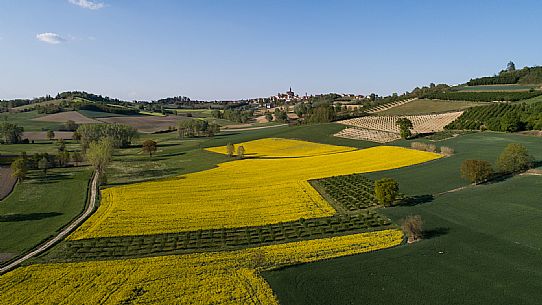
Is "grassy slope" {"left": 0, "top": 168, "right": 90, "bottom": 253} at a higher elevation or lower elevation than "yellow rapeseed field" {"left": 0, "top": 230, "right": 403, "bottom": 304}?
higher

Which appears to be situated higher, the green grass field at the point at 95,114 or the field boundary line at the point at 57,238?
the green grass field at the point at 95,114

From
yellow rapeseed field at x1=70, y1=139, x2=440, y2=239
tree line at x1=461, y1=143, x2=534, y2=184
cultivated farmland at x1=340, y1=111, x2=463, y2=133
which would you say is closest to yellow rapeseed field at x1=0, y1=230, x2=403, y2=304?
yellow rapeseed field at x1=70, y1=139, x2=440, y2=239

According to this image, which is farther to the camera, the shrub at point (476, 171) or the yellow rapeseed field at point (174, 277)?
the shrub at point (476, 171)

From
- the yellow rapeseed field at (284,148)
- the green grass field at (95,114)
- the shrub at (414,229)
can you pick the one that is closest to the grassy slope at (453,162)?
the shrub at (414,229)

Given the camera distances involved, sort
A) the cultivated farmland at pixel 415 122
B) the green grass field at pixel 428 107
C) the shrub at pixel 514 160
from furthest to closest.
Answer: the green grass field at pixel 428 107 < the cultivated farmland at pixel 415 122 < the shrub at pixel 514 160

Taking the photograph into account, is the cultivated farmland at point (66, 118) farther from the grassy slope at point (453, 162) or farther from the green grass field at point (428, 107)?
the grassy slope at point (453, 162)

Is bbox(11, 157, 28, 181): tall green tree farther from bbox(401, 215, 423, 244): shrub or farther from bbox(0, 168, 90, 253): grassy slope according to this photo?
bbox(401, 215, 423, 244): shrub

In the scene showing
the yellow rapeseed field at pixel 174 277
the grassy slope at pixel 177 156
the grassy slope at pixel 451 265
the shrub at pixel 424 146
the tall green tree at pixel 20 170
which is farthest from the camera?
the shrub at pixel 424 146
